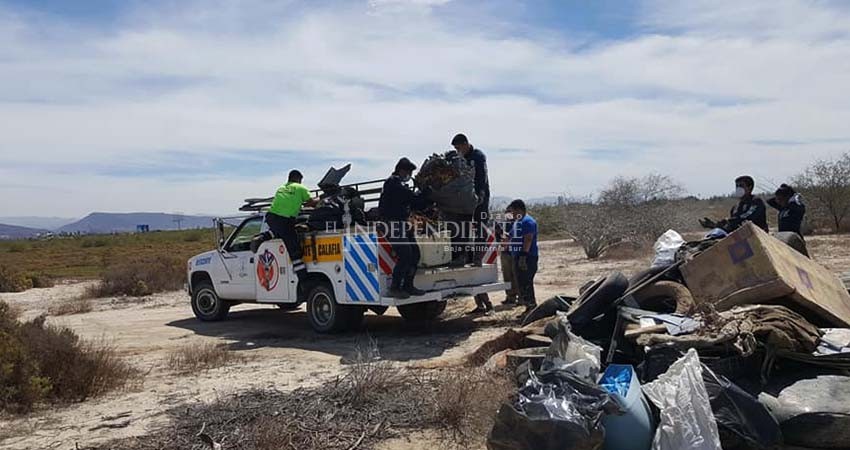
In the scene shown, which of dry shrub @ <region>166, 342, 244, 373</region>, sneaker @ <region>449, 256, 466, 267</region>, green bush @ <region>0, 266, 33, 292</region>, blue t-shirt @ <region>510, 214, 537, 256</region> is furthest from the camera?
green bush @ <region>0, 266, 33, 292</region>

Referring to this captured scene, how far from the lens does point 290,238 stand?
10.8m

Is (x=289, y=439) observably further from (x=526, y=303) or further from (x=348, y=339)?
(x=526, y=303)

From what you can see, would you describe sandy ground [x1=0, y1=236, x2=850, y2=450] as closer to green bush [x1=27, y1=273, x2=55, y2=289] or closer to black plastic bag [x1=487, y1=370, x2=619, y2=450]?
black plastic bag [x1=487, y1=370, x2=619, y2=450]

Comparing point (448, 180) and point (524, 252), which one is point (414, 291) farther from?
point (524, 252)

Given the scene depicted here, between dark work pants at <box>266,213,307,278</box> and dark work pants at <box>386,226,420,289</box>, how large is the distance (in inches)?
65.6

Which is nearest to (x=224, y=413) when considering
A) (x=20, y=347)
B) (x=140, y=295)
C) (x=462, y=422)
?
(x=462, y=422)

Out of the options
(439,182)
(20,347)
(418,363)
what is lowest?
(418,363)

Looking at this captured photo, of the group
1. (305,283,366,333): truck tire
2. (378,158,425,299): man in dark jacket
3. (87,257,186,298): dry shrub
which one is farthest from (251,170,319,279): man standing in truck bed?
(87,257,186,298): dry shrub

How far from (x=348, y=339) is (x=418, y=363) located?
6.94 ft

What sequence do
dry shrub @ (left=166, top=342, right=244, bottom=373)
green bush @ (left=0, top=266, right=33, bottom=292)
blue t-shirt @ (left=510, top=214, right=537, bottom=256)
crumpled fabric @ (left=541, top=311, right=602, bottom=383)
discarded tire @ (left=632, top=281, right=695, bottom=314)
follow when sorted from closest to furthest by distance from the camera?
crumpled fabric @ (left=541, top=311, right=602, bottom=383)
discarded tire @ (left=632, top=281, right=695, bottom=314)
dry shrub @ (left=166, top=342, right=244, bottom=373)
blue t-shirt @ (left=510, top=214, right=537, bottom=256)
green bush @ (left=0, top=266, right=33, bottom=292)

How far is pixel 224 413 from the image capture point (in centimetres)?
593

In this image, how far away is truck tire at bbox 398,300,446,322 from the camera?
1158cm

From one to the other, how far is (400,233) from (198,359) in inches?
118

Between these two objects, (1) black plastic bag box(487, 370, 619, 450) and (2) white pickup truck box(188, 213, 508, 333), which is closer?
(1) black plastic bag box(487, 370, 619, 450)
